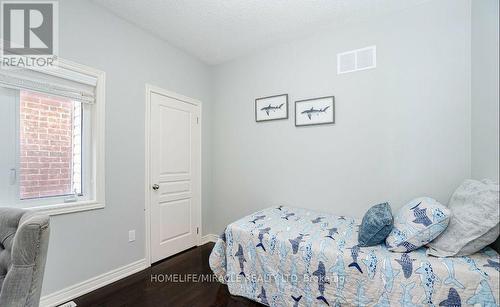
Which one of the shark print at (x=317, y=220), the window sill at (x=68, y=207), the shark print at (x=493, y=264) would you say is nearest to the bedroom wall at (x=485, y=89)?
the shark print at (x=493, y=264)

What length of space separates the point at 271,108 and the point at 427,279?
223 cm

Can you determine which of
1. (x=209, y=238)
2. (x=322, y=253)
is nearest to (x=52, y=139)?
(x=209, y=238)

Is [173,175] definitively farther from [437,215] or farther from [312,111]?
[437,215]

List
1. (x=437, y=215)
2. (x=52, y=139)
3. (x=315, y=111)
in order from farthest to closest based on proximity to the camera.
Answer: (x=315, y=111)
(x=52, y=139)
(x=437, y=215)

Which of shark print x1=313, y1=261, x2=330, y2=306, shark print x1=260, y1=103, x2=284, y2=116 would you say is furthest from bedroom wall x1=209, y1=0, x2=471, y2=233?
shark print x1=313, y1=261, x2=330, y2=306

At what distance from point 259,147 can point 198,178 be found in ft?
3.29

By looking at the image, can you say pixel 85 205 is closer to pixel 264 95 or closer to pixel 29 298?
pixel 29 298

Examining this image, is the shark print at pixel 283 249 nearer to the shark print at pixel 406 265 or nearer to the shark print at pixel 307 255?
the shark print at pixel 307 255

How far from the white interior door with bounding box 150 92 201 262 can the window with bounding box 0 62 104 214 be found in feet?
1.97

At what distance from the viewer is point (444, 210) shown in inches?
60.8

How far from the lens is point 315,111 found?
2.68 metres

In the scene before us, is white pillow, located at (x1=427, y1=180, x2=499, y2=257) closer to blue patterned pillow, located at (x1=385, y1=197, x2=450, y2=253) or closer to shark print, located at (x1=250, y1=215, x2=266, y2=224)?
blue patterned pillow, located at (x1=385, y1=197, x2=450, y2=253)

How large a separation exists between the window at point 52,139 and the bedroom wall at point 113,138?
0.10 m

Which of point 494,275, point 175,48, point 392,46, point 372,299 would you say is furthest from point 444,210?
point 175,48
